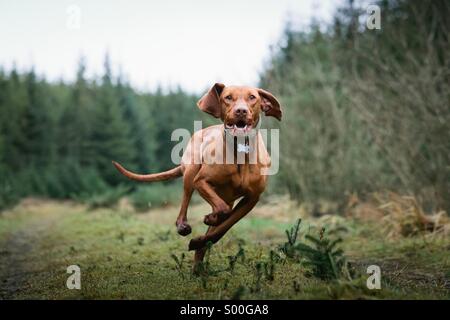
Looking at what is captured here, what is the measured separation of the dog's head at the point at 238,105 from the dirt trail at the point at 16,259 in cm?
285

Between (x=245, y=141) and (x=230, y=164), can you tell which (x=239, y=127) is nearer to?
(x=245, y=141)

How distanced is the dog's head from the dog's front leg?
2.43 feet

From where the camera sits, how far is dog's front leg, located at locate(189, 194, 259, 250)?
486cm

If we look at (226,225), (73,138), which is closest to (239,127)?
(226,225)

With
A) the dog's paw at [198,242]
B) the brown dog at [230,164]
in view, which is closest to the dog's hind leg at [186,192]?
the brown dog at [230,164]

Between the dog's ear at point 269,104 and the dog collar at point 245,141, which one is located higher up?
the dog's ear at point 269,104

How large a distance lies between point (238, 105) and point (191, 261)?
248 cm

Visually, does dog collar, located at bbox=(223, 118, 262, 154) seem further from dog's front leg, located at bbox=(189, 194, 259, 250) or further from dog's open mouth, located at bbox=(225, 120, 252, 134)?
dog's front leg, located at bbox=(189, 194, 259, 250)

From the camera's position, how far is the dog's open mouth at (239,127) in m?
4.65

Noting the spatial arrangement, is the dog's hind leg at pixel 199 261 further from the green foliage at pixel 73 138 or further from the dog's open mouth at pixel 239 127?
the green foliage at pixel 73 138

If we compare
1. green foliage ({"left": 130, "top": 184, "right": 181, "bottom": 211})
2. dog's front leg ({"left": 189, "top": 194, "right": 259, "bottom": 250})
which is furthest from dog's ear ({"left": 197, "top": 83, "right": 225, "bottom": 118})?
green foliage ({"left": 130, "top": 184, "right": 181, "bottom": 211})

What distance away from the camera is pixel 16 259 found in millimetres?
8625
